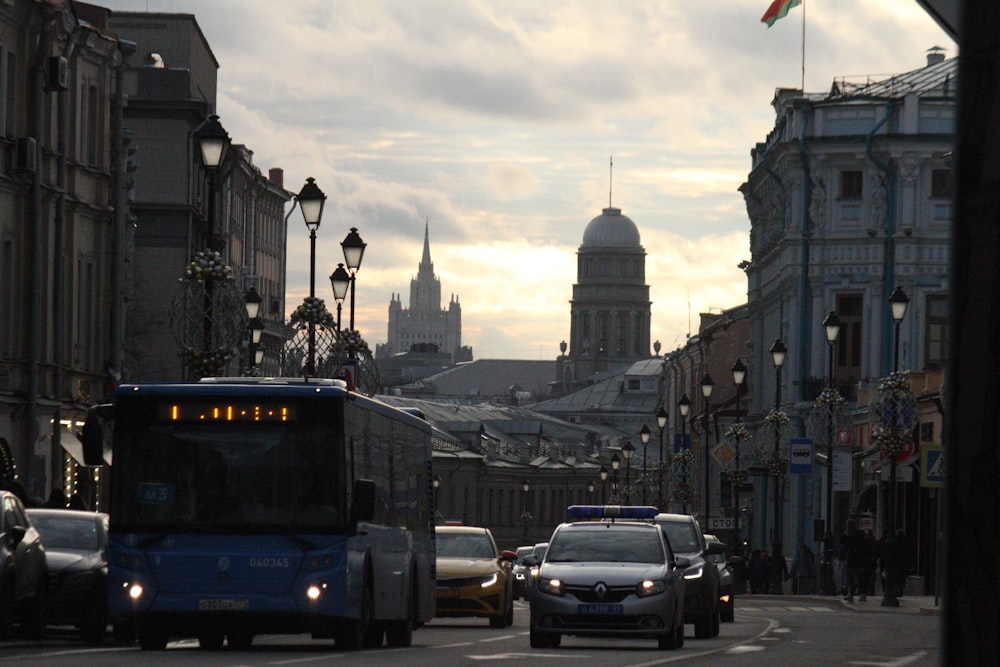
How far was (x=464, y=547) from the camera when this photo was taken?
3206 cm

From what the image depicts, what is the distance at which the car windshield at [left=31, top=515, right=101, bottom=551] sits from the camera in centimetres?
2378

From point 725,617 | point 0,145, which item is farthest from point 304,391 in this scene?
point 0,145

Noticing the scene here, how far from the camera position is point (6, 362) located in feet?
134

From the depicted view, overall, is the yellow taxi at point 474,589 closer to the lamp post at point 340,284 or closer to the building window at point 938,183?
the lamp post at point 340,284

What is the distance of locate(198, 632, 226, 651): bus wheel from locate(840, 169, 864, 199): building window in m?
53.1

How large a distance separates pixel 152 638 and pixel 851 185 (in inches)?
2152

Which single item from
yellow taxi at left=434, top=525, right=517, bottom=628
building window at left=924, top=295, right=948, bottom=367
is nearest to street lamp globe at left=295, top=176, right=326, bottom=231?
yellow taxi at left=434, top=525, right=517, bottom=628

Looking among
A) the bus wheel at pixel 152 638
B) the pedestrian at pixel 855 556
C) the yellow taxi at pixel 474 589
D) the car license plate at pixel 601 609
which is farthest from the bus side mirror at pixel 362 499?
the pedestrian at pixel 855 556

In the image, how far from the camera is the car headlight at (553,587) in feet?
75.4

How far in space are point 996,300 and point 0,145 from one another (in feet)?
127

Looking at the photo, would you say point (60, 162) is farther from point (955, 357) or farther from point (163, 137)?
point (955, 357)

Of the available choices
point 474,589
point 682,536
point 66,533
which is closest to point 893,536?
point 474,589

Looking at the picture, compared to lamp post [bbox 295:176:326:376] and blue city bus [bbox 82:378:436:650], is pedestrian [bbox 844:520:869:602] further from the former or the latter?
blue city bus [bbox 82:378:436:650]

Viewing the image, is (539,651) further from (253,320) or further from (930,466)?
(253,320)
